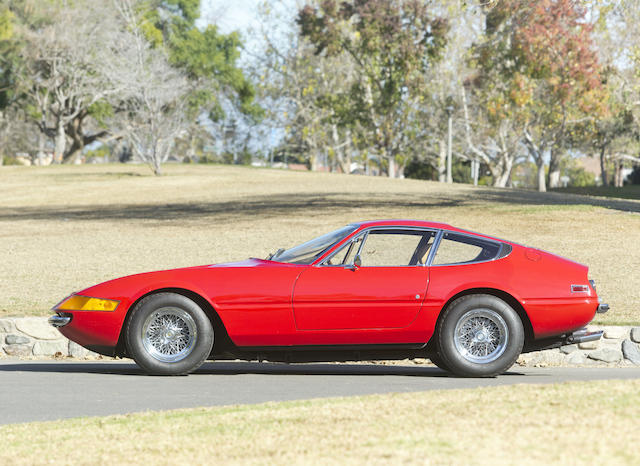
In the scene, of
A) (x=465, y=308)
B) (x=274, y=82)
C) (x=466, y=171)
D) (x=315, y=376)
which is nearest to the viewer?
(x=465, y=308)

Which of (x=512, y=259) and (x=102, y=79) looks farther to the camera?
(x=102, y=79)

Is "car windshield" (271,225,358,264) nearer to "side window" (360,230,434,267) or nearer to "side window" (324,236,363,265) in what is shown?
"side window" (324,236,363,265)

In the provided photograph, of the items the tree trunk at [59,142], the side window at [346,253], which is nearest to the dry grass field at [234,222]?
the side window at [346,253]

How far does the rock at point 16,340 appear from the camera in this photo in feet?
33.3

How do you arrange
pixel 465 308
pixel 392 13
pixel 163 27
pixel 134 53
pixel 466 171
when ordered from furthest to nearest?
1. pixel 466 171
2. pixel 163 27
3. pixel 134 53
4. pixel 392 13
5. pixel 465 308

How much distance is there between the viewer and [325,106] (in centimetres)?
5541

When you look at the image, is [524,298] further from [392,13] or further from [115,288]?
[392,13]

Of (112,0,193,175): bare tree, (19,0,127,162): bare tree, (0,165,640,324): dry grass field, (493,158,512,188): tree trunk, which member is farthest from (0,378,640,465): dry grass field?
(493,158,512,188): tree trunk

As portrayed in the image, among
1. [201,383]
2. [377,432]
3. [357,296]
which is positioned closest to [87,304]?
[201,383]

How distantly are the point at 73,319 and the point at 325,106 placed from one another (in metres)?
48.0

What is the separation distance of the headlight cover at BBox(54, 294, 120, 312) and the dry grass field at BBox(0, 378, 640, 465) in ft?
6.49

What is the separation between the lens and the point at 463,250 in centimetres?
830

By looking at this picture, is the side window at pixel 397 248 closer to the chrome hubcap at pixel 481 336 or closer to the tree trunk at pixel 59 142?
the chrome hubcap at pixel 481 336

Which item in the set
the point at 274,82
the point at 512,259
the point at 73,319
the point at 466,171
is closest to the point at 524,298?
the point at 512,259
